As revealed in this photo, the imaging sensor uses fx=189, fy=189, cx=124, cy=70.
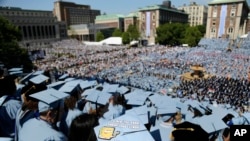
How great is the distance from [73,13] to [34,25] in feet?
99.9

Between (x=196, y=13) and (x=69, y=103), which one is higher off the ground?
(x=196, y=13)

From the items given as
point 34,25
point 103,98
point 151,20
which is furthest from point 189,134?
point 151,20

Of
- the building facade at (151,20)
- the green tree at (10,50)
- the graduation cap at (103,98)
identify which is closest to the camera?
the graduation cap at (103,98)

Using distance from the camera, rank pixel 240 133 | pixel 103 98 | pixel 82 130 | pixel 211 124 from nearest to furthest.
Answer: pixel 82 130 < pixel 240 133 < pixel 211 124 < pixel 103 98

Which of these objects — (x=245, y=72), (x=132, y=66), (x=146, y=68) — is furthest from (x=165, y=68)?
(x=245, y=72)

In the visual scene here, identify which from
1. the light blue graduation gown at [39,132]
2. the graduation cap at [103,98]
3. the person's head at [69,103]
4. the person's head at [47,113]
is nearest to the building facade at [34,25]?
the graduation cap at [103,98]

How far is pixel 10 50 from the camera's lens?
17.4 metres

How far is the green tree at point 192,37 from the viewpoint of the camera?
40828 millimetres

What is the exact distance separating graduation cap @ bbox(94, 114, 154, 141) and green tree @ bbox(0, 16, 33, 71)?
17581mm

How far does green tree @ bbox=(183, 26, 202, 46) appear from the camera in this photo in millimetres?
40828

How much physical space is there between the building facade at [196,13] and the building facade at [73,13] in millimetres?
46526

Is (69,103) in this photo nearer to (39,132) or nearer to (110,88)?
(39,132)

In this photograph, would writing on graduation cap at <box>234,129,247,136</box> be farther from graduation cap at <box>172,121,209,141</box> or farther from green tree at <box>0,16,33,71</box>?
green tree at <box>0,16,33,71</box>

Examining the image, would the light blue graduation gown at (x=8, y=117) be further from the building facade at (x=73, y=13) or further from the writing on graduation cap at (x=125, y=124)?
the building facade at (x=73, y=13)
